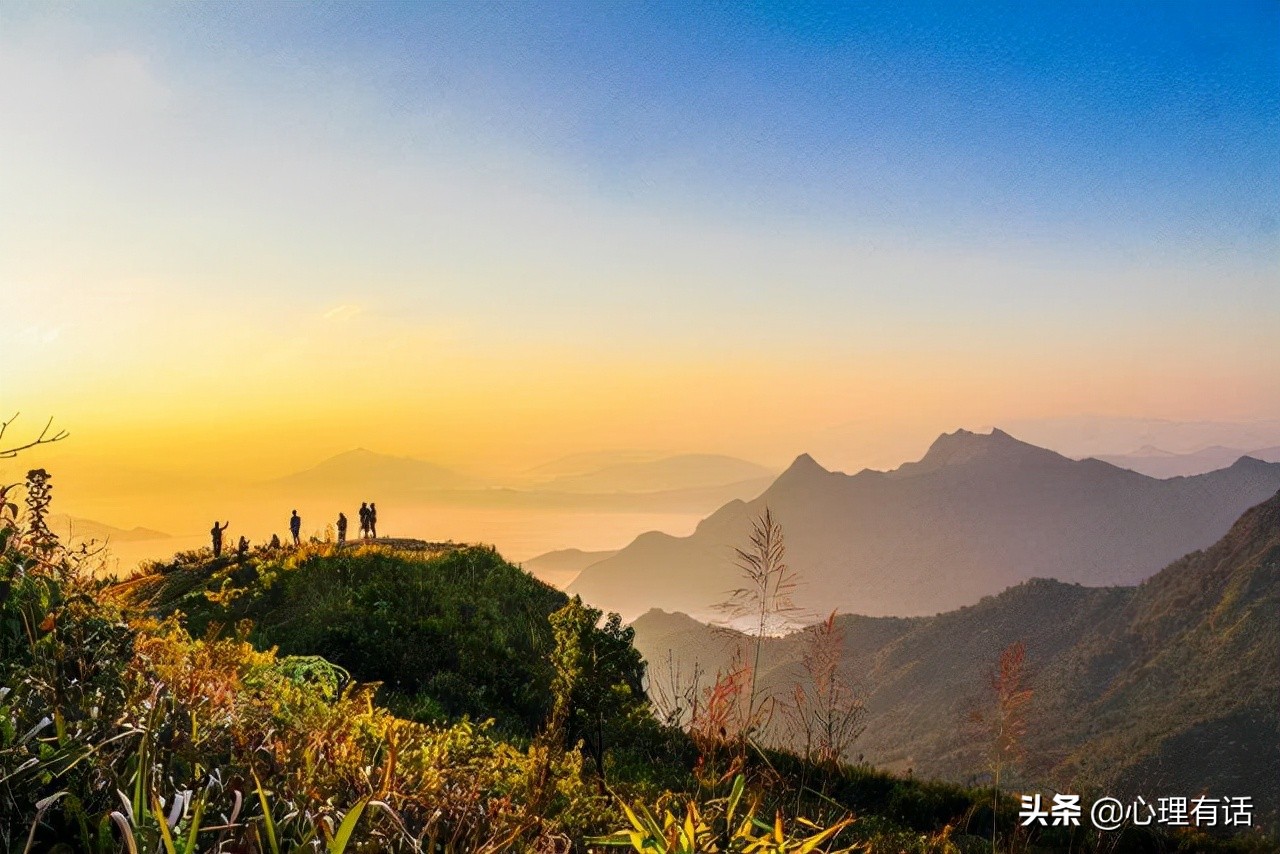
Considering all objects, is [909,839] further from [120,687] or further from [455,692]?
[120,687]

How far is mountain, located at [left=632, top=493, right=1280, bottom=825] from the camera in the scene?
5756 centimetres

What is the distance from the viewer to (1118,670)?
84.4 metres

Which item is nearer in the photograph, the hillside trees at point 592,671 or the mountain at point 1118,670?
the hillside trees at point 592,671

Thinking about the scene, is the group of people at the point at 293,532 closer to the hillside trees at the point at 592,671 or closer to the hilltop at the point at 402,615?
the hilltop at the point at 402,615

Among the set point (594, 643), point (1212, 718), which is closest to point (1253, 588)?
point (1212, 718)

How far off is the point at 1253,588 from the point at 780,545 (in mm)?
96655

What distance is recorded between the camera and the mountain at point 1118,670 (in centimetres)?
5756

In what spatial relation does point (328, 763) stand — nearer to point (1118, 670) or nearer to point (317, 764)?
point (317, 764)

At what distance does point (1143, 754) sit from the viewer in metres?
57.0

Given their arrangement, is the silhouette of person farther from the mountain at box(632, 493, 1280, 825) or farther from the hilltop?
the mountain at box(632, 493, 1280, 825)

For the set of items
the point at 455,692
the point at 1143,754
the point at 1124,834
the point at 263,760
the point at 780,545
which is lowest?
the point at 1143,754

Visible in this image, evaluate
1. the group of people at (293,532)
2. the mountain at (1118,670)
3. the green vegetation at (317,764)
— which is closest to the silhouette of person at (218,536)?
the group of people at (293,532)

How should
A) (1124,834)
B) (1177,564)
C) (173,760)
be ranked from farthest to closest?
(1177,564)
(1124,834)
(173,760)

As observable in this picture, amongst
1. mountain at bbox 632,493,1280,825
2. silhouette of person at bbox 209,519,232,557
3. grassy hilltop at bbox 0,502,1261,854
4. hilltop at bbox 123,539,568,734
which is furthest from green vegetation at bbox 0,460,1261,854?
mountain at bbox 632,493,1280,825
